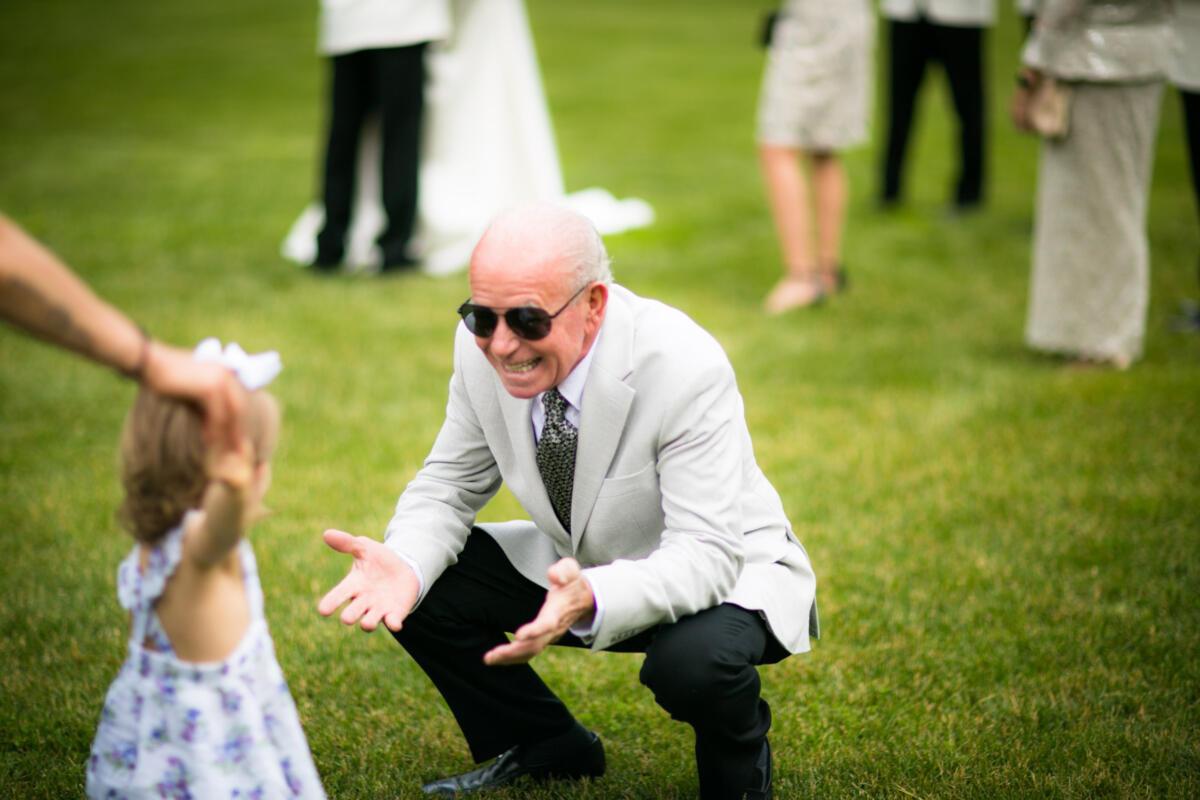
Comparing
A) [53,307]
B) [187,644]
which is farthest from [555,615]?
[53,307]

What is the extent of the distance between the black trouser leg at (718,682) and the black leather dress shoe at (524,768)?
0.40 metres

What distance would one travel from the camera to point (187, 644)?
2.08 metres

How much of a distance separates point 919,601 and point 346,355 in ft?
10.7

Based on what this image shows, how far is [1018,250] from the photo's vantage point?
7.97 m

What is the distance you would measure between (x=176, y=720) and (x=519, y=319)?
0.97 metres

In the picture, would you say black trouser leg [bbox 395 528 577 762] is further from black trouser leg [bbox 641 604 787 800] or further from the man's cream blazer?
black trouser leg [bbox 641 604 787 800]

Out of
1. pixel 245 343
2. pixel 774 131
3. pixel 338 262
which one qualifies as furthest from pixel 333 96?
pixel 774 131

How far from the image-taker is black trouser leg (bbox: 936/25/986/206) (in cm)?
846

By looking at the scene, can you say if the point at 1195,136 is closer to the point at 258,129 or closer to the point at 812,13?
the point at 812,13

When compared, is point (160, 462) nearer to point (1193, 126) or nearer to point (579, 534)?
point (579, 534)

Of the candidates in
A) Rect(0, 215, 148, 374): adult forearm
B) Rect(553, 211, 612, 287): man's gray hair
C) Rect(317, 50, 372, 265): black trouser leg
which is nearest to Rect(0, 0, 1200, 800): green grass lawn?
Rect(317, 50, 372, 265): black trouser leg

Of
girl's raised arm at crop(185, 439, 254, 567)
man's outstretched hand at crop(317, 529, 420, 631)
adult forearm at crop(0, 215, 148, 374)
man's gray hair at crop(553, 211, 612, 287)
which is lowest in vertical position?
man's outstretched hand at crop(317, 529, 420, 631)

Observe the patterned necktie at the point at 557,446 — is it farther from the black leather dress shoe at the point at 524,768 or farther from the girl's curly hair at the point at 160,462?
the girl's curly hair at the point at 160,462

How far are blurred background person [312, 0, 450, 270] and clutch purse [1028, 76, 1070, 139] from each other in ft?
11.0
